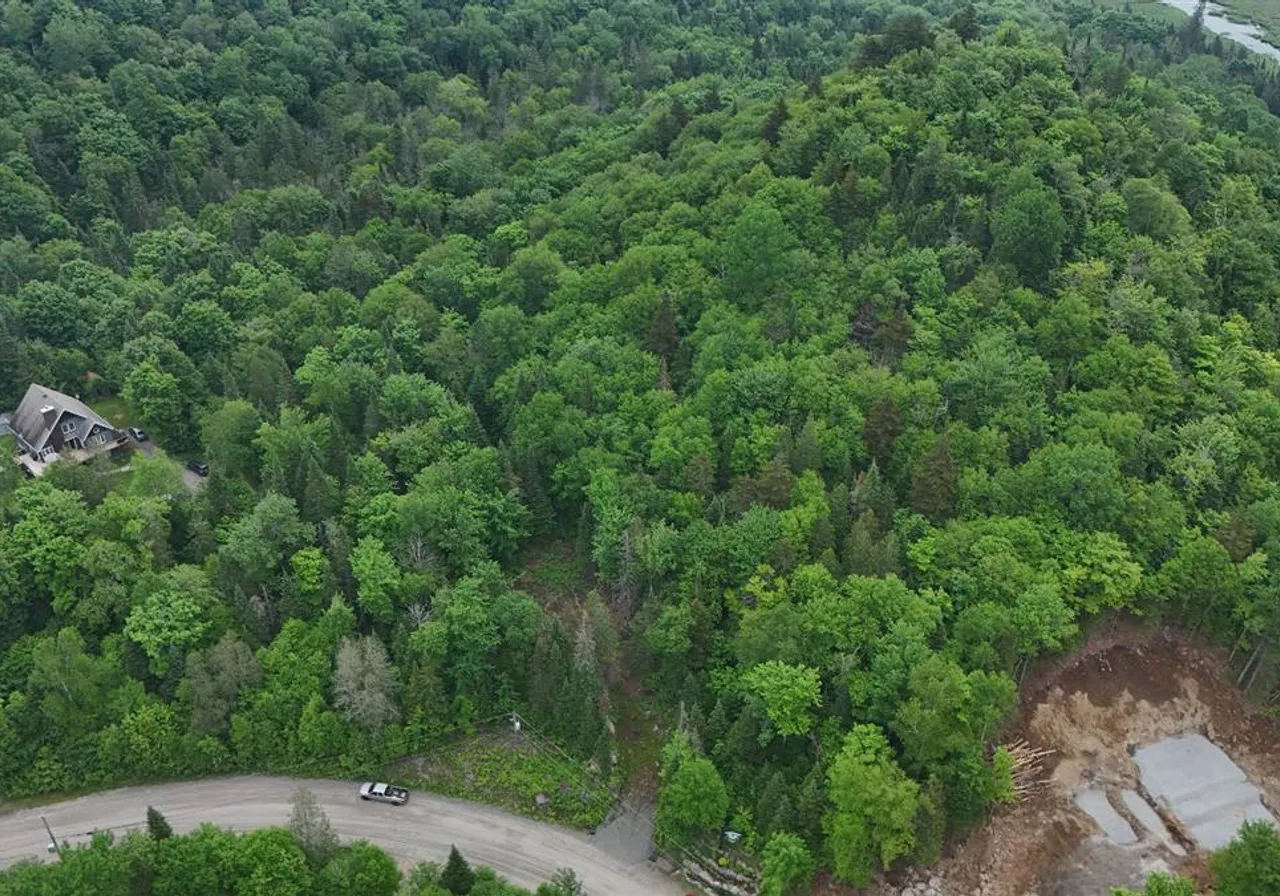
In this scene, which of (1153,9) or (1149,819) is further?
(1153,9)

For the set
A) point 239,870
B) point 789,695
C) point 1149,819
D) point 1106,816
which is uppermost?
point 789,695

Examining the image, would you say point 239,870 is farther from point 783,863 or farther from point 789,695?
point 789,695

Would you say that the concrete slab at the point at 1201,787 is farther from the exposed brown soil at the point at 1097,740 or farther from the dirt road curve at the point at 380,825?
the dirt road curve at the point at 380,825

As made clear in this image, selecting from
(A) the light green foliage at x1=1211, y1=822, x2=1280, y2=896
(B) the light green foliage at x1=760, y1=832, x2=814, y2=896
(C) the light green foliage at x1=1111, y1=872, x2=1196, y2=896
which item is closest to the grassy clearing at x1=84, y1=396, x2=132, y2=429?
(B) the light green foliage at x1=760, y1=832, x2=814, y2=896

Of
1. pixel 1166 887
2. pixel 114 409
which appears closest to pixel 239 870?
pixel 1166 887

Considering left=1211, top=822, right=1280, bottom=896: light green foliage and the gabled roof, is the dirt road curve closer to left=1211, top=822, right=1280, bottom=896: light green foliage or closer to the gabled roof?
left=1211, top=822, right=1280, bottom=896: light green foliage

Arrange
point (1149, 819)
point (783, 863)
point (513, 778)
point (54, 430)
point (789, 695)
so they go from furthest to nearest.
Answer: point (54, 430)
point (513, 778)
point (1149, 819)
point (789, 695)
point (783, 863)

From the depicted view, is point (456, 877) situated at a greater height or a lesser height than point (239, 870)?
greater

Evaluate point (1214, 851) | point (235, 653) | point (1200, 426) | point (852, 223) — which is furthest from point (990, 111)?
point (235, 653)
